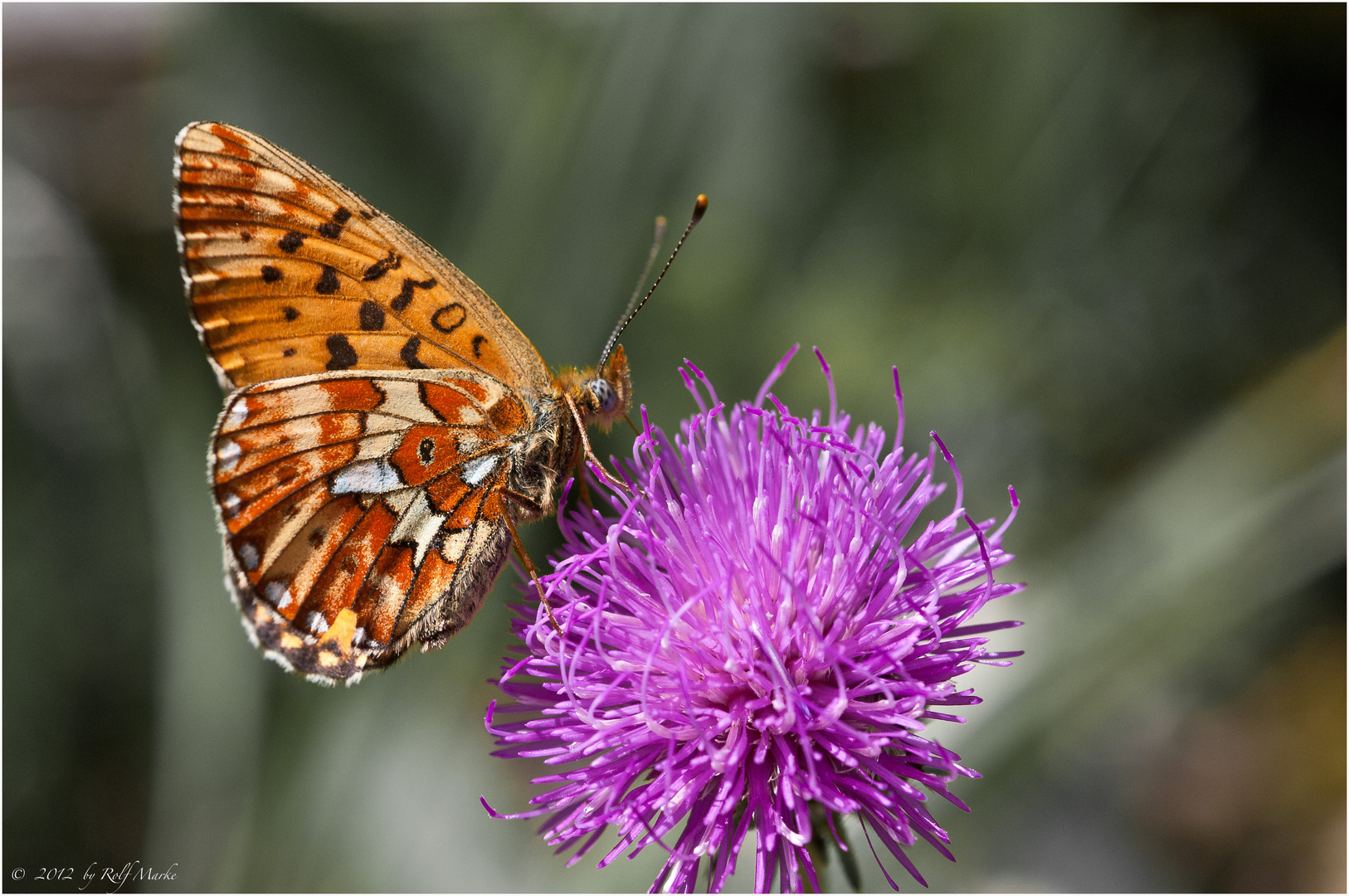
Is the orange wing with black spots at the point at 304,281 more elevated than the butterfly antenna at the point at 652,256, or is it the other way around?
the butterfly antenna at the point at 652,256

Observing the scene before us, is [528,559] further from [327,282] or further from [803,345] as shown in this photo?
[803,345]

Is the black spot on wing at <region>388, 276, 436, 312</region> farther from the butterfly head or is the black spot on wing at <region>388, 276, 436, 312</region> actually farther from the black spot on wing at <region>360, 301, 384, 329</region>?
the butterfly head

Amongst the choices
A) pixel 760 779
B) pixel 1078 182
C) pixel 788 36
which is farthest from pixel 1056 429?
pixel 760 779

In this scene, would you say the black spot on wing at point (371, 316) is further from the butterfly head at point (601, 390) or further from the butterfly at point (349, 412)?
the butterfly head at point (601, 390)

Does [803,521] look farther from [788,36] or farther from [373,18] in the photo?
[373,18]

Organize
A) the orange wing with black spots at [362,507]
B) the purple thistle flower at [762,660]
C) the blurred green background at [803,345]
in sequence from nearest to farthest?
the purple thistle flower at [762,660]
the orange wing with black spots at [362,507]
the blurred green background at [803,345]

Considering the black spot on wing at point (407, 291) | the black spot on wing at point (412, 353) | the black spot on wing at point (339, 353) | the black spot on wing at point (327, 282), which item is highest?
the black spot on wing at point (407, 291)

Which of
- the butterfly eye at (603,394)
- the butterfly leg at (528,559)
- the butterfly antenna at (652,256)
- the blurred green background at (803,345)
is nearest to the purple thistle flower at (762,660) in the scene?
the butterfly leg at (528,559)
